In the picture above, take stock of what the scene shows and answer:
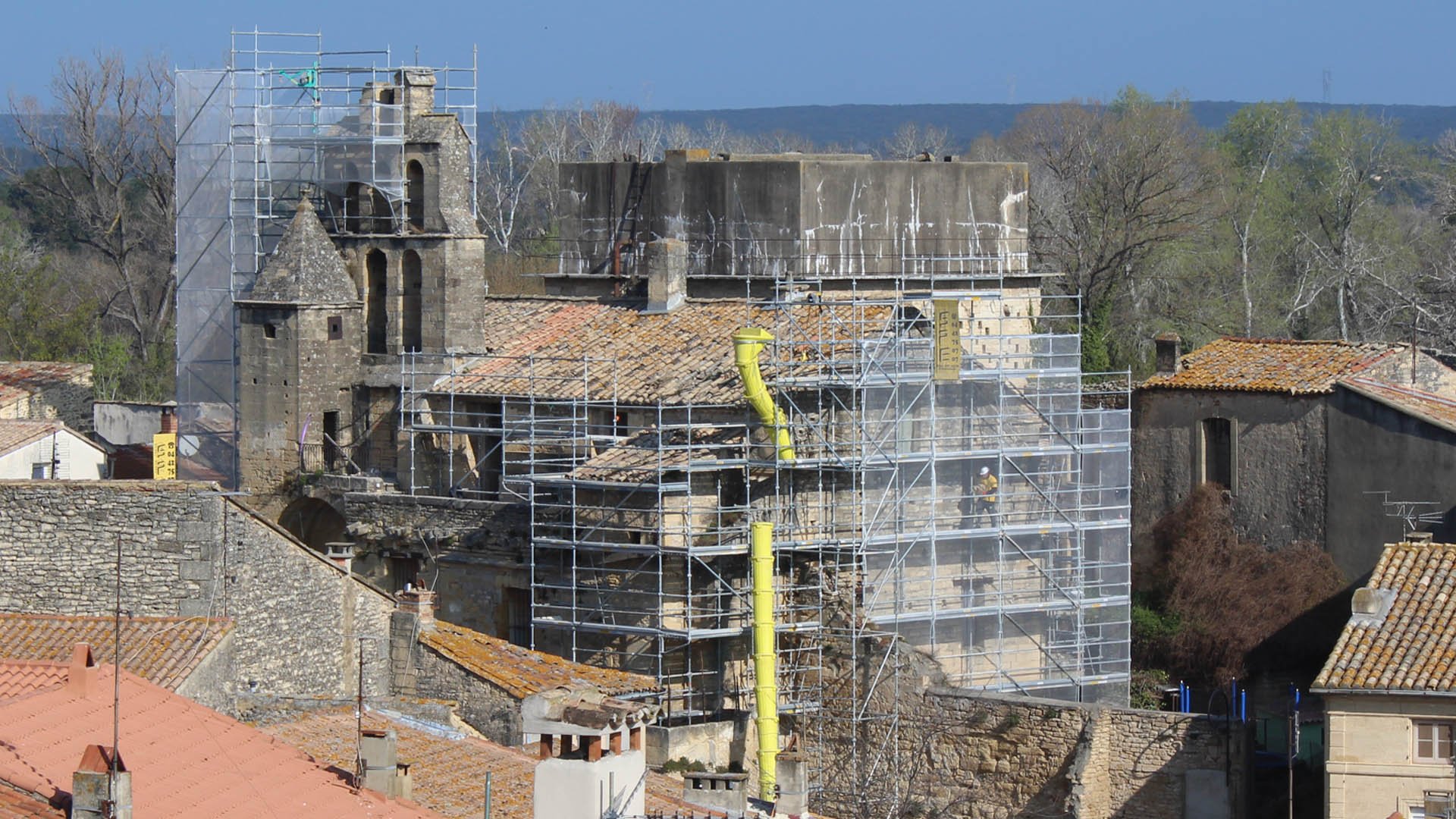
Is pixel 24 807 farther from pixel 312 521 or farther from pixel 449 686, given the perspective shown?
pixel 312 521

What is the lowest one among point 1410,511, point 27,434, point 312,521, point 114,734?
point 114,734

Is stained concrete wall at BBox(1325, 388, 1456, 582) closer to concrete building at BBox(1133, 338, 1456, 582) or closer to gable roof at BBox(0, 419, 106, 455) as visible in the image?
concrete building at BBox(1133, 338, 1456, 582)

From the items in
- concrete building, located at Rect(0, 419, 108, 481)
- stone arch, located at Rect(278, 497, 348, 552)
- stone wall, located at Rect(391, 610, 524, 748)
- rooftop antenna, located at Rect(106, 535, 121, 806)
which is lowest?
stone wall, located at Rect(391, 610, 524, 748)

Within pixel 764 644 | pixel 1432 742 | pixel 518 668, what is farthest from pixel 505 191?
pixel 1432 742

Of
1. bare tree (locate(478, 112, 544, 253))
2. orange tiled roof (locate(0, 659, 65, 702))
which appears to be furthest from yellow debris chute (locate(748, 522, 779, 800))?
bare tree (locate(478, 112, 544, 253))

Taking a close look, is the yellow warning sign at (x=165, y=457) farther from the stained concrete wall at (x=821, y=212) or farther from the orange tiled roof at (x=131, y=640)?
the orange tiled roof at (x=131, y=640)

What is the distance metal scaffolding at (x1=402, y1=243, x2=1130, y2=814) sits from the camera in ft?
104

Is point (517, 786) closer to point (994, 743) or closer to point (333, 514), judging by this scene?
point (994, 743)

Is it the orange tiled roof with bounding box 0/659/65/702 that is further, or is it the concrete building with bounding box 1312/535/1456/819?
the concrete building with bounding box 1312/535/1456/819

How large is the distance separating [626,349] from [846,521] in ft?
14.5

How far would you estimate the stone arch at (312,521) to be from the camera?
37.1 m

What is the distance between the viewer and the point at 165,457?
39.2 metres

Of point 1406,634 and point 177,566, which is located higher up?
point 177,566

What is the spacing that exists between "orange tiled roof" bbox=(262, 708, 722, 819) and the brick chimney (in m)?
2.97
